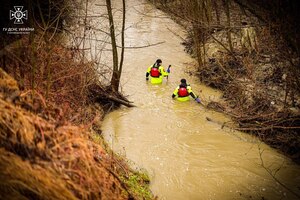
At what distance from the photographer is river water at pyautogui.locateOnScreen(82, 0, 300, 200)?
23.5 ft

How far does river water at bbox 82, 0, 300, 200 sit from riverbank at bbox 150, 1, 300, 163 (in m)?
0.51

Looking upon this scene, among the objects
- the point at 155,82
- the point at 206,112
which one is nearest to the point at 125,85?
the point at 155,82

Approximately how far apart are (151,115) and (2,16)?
232 inches

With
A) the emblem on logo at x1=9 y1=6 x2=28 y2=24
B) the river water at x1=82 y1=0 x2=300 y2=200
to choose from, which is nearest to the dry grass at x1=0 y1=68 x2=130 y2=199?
the river water at x1=82 y1=0 x2=300 y2=200

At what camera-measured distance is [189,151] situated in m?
8.64

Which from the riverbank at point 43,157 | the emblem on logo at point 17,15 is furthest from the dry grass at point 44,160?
the emblem on logo at point 17,15

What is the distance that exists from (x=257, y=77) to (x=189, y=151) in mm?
4846

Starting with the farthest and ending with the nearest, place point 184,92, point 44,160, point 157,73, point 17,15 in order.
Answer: point 157,73 → point 184,92 → point 17,15 → point 44,160

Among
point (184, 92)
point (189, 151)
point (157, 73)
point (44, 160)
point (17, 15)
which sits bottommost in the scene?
point (189, 151)

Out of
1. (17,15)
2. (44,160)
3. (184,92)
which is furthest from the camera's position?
(184,92)

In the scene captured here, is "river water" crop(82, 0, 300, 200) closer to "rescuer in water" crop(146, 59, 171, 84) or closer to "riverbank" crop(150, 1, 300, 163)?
"rescuer in water" crop(146, 59, 171, 84)

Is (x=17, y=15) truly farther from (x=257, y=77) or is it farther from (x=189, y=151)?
(x=257, y=77)

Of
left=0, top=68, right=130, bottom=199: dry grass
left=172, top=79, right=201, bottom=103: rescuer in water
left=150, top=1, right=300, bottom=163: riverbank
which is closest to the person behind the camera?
left=0, top=68, right=130, bottom=199: dry grass

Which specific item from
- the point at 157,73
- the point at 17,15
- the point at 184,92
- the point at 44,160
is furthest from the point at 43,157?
the point at 157,73
